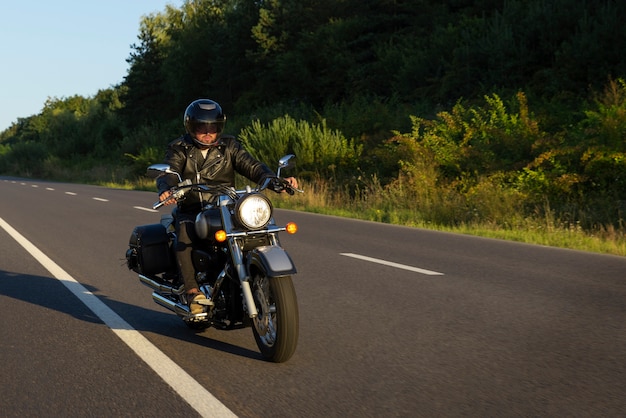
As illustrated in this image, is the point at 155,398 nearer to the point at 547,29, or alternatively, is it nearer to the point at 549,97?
the point at 549,97

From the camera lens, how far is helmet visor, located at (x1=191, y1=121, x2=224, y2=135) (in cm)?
603

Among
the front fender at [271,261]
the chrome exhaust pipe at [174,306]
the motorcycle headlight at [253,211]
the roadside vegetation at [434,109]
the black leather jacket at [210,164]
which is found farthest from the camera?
the roadside vegetation at [434,109]

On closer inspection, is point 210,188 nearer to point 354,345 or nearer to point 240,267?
point 240,267

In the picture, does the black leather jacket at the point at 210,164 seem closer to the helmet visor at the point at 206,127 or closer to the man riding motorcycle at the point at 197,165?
the man riding motorcycle at the point at 197,165

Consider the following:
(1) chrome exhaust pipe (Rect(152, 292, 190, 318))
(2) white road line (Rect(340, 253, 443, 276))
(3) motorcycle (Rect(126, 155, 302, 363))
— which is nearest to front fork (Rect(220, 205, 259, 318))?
(3) motorcycle (Rect(126, 155, 302, 363))

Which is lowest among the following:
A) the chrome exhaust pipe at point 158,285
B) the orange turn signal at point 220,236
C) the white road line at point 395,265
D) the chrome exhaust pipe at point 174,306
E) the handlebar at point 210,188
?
the white road line at point 395,265

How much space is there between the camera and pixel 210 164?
6227 millimetres

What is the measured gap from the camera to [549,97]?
27969 millimetres

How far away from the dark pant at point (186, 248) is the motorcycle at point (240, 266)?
6cm

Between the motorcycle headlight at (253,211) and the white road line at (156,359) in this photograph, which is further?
the motorcycle headlight at (253,211)

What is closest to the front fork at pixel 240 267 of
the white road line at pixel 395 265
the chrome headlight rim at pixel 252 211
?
the chrome headlight rim at pixel 252 211

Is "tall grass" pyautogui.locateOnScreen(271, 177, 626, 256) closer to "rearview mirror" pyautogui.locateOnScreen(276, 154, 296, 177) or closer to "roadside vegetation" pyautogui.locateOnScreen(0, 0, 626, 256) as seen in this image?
"roadside vegetation" pyautogui.locateOnScreen(0, 0, 626, 256)

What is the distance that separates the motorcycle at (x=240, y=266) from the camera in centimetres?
515

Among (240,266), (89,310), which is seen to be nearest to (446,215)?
(89,310)
